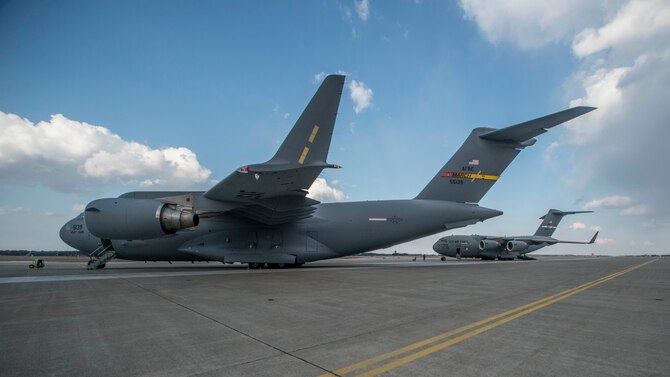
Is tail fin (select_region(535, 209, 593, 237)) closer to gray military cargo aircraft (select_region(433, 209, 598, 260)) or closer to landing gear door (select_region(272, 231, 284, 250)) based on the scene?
gray military cargo aircraft (select_region(433, 209, 598, 260))

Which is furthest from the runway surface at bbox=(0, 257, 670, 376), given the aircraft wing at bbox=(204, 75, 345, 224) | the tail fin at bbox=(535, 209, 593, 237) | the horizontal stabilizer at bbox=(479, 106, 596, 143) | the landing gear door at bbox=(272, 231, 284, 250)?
the tail fin at bbox=(535, 209, 593, 237)

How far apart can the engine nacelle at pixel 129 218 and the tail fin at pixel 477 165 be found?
37.6ft

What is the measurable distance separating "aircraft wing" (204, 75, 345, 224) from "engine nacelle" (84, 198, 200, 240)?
1608 millimetres

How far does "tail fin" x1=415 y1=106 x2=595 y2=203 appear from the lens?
15.5m

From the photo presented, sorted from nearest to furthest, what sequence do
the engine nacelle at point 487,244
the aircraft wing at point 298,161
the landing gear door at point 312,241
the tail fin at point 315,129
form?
1. the tail fin at point 315,129
2. the aircraft wing at point 298,161
3. the landing gear door at point 312,241
4. the engine nacelle at point 487,244

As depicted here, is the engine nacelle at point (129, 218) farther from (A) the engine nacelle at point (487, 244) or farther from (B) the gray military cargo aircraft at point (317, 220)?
(A) the engine nacelle at point (487, 244)

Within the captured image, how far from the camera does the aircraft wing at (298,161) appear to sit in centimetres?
990

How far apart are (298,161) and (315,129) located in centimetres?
106

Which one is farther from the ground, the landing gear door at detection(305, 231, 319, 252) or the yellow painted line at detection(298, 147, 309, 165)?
the yellow painted line at detection(298, 147, 309, 165)

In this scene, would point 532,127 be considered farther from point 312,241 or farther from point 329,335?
point 329,335

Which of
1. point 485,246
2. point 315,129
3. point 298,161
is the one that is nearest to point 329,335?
point 298,161

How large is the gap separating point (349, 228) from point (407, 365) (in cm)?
1338

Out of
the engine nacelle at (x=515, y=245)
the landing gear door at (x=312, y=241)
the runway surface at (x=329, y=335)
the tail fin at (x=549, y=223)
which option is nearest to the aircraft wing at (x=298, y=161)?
the runway surface at (x=329, y=335)

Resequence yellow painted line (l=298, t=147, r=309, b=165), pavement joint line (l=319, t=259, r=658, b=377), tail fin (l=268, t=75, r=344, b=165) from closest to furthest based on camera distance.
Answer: pavement joint line (l=319, t=259, r=658, b=377) < tail fin (l=268, t=75, r=344, b=165) < yellow painted line (l=298, t=147, r=309, b=165)
